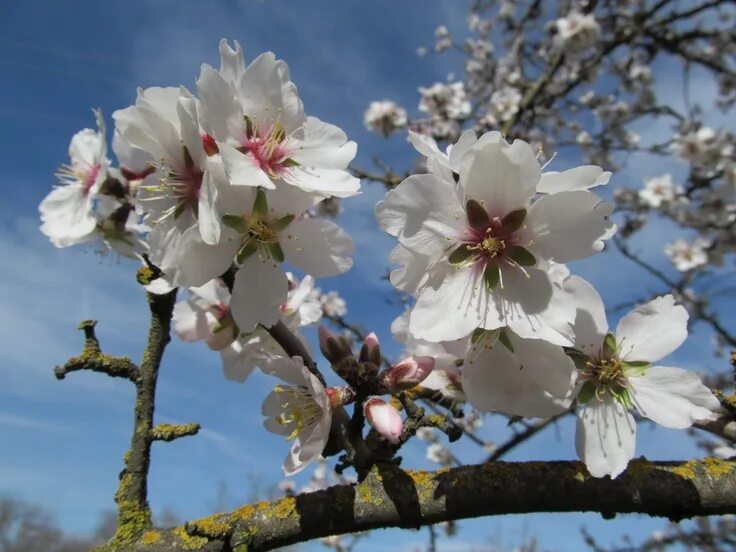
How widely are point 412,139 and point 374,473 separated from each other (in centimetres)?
59

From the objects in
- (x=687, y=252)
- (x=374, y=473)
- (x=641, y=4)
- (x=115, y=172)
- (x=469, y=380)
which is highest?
(x=641, y=4)

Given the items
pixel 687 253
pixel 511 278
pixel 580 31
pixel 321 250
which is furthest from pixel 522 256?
pixel 687 253

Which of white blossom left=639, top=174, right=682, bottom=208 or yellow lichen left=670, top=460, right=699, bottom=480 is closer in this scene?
yellow lichen left=670, top=460, right=699, bottom=480

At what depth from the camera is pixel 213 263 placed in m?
1.09

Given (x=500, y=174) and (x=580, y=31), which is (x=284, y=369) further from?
(x=580, y=31)

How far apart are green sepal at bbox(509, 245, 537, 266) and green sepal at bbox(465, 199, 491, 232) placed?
7 cm

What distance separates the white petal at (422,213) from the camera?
1040 millimetres

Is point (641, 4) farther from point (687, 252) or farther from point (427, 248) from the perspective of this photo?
point (427, 248)

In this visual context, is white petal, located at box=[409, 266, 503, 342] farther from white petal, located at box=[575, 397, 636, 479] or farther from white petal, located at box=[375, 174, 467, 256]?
white petal, located at box=[575, 397, 636, 479]

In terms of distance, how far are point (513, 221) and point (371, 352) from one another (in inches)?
14.8

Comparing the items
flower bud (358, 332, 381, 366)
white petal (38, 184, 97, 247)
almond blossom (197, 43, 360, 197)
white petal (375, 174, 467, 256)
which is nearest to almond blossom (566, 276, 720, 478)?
white petal (375, 174, 467, 256)

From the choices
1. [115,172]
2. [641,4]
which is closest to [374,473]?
[115,172]

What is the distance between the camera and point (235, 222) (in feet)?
3.48

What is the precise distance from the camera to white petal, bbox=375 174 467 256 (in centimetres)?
104
